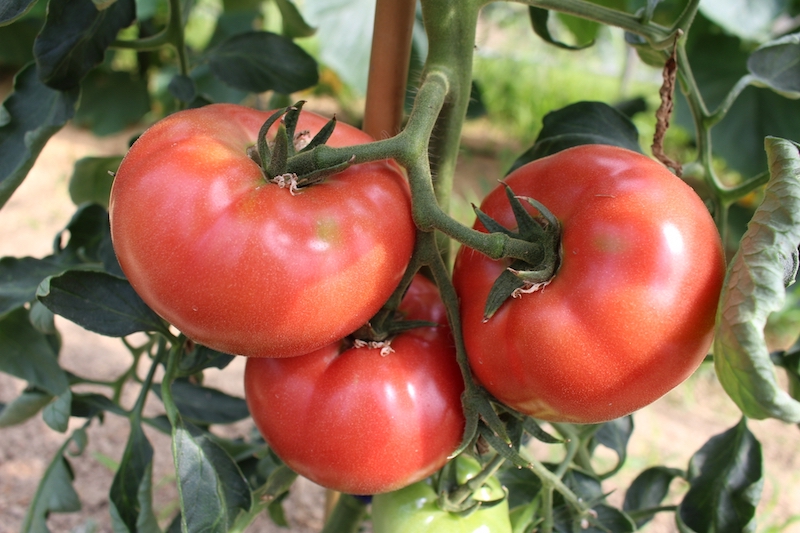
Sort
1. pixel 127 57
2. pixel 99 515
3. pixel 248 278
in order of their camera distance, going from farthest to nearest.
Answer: pixel 127 57, pixel 99 515, pixel 248 278

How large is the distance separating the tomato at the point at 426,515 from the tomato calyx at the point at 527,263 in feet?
0.77

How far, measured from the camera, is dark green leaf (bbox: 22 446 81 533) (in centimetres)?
77

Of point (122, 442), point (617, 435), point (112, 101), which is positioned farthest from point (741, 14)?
point (112, 101)

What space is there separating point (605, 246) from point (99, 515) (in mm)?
1077

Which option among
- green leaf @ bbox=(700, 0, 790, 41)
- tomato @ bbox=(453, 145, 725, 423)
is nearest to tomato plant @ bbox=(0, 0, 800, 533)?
tomato @ bbox=(453, 145, 725, 423)

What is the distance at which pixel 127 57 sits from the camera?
336 centimetres

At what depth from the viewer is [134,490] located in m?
0.67

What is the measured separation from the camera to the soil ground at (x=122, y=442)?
3.92 ft

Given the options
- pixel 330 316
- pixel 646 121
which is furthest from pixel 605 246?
Answer: pixel 646 121

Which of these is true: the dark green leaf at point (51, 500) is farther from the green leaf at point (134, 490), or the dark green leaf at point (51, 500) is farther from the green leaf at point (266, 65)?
the green leaf at point (266, 65)

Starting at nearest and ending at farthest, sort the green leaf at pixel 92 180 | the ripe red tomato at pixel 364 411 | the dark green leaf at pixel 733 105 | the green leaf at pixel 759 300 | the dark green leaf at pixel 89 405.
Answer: the green leaf at pixel 759 300 → the ripe red tomato at pixel 364 411 → the dark green leaf at pixel 89 405 → the green leaf at pixel 92 180 → the dark green leaf at pixel 733 105

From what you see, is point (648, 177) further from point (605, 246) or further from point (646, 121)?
point (646, 121)

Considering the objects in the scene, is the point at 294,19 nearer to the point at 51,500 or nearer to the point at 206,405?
the point at 206,405

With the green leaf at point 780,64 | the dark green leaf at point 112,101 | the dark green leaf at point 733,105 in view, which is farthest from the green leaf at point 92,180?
the dark green leaf at point 733,105
